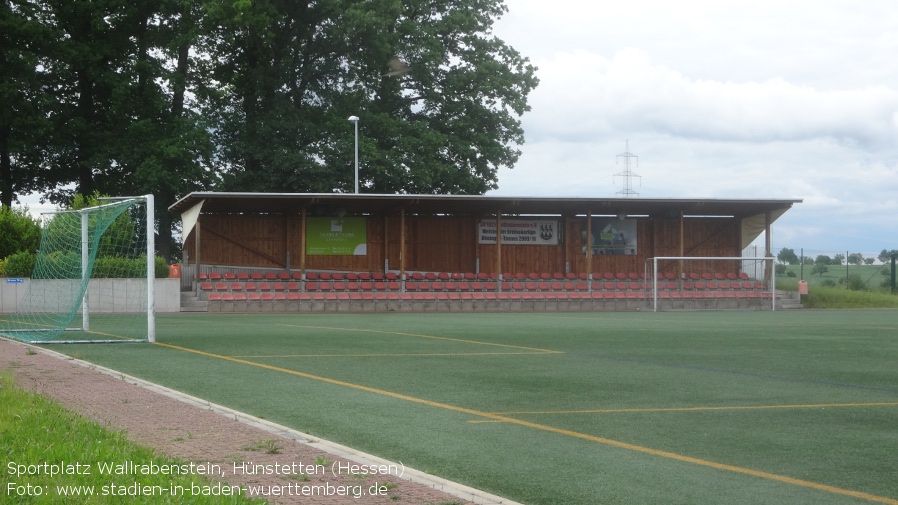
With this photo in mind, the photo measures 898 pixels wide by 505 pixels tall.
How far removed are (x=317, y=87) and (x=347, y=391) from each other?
124ft

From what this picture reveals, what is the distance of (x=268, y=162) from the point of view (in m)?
46.2

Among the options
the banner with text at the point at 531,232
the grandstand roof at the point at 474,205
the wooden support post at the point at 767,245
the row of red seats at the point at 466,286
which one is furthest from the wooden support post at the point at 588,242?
the wooden support post at the point at 767,245

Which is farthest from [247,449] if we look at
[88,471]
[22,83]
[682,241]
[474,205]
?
[22,83]

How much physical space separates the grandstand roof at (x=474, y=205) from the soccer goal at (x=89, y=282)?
13.7 ft

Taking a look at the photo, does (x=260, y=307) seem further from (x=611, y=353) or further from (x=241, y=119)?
(x=611, y=353)

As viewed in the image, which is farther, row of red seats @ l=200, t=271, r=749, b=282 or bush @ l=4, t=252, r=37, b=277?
row of red seats @ l=200, t=271, r=749, b=282

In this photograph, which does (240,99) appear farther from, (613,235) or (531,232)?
(613,235)

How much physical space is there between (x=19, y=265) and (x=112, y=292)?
288 cm

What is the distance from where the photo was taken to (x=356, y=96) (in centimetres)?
4738

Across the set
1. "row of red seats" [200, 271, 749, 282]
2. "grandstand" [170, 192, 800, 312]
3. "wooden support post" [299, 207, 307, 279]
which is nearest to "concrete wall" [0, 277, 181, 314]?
"grandstand" [170, 192, 800, 312]

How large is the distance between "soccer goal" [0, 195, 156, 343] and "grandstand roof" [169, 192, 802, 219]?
4.17m

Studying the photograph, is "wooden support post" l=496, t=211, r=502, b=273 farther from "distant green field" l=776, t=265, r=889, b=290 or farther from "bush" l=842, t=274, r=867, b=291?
"bush" l=842, t=274, r=867, b=291

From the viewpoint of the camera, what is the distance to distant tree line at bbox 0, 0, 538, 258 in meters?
43.1

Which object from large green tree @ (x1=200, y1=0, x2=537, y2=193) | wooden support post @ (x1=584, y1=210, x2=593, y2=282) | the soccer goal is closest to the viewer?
the soccer goal
